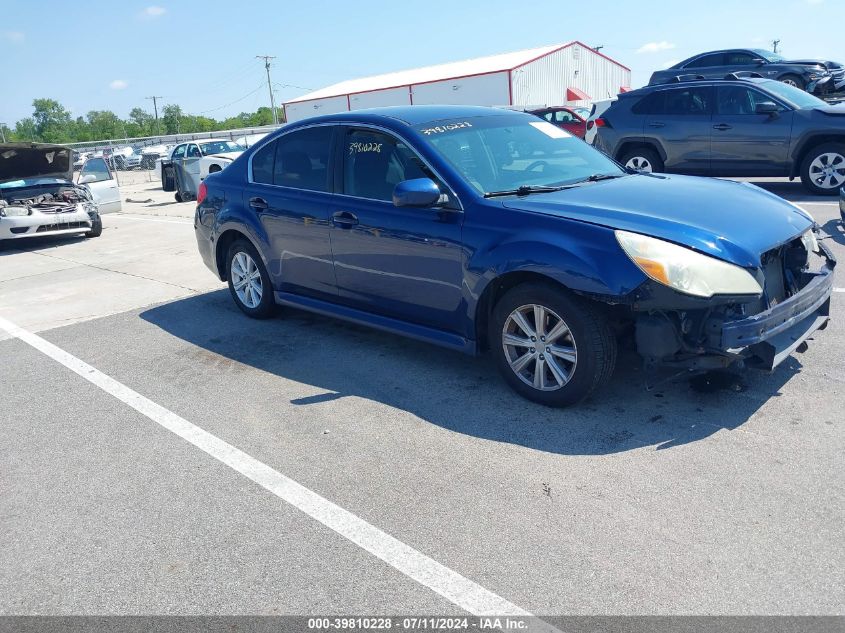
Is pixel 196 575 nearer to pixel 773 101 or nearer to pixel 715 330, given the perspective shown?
pixel 715 330

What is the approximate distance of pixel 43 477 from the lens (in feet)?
13.3

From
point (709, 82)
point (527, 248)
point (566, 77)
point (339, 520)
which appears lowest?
point (339, 520)

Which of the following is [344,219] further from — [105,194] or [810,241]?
[105,194]

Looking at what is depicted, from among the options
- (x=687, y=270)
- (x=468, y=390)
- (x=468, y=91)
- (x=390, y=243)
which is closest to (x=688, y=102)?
(x=390, y=243)

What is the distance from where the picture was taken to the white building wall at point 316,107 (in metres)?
57.6

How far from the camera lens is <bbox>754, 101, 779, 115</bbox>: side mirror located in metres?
10.8

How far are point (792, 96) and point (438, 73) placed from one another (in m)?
45.0

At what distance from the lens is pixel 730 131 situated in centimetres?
1114

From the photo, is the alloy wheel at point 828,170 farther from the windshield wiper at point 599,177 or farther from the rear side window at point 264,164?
the rear side window at point 264,164

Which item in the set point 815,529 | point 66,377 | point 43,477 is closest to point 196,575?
point 43,477

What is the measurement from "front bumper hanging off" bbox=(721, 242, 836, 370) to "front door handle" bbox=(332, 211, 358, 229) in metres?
2.61

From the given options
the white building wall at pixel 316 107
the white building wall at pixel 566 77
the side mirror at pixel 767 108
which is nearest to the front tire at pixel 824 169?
the side mirror at pixel 767 108

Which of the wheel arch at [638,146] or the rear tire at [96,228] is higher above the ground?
the wheel arch at [638,146]

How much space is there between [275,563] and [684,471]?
1.94 metres
